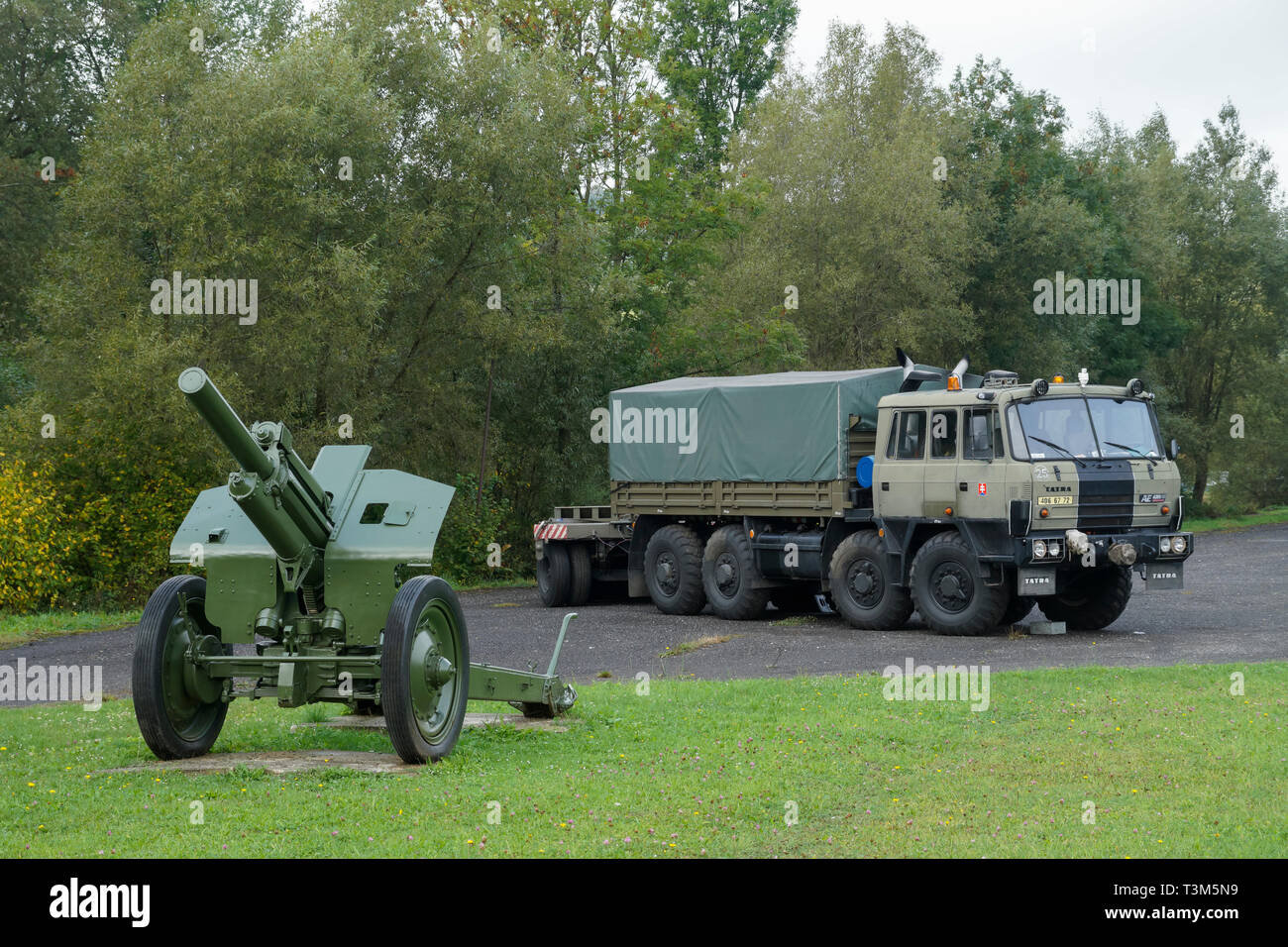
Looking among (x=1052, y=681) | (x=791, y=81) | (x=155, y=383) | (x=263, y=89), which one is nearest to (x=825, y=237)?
(x=791, y=81)

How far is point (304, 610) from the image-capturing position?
10.4 metres

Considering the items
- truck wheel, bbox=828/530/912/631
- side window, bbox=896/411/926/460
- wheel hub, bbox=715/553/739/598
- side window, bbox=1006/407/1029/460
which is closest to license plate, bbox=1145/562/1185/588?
side window, bbox=1006/407/1029/460

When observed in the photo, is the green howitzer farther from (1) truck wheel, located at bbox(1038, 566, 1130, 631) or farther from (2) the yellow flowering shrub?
(2) the yellow flowering shrub

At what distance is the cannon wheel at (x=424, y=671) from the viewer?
30.3 feet

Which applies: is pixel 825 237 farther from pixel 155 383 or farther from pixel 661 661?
pixel 661 661

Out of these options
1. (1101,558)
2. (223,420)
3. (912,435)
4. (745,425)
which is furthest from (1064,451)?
(223,420)

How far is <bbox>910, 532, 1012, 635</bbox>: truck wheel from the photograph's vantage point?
17.4m

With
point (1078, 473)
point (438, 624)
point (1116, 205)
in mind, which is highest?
point (1116, 205)

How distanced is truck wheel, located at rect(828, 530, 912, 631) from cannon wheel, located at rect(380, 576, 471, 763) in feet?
31.3

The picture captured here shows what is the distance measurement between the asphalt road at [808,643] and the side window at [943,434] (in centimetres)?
230

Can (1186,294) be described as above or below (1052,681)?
above

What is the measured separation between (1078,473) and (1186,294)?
3718 cm

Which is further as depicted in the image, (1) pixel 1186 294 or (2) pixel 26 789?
(1) pixel 1186 294

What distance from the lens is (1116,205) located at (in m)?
51.0
